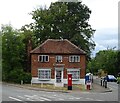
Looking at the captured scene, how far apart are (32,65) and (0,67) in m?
4.84

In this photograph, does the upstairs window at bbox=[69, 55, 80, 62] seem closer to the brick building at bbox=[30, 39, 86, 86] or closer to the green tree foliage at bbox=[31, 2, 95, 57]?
the brick building at bbox=[30, 39, 86, 86]

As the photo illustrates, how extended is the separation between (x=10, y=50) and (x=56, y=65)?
7315mm

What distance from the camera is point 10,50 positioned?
55.8m

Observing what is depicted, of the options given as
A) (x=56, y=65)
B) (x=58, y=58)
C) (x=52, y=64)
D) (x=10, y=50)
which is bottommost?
(x=56, y=65)

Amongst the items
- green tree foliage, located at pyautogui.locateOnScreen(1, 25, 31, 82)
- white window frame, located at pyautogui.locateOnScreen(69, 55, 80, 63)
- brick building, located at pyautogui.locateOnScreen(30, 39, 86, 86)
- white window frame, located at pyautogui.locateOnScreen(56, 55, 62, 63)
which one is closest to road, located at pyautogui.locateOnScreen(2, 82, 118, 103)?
green tree foliage, located at pyautogui.locateOnScreen(1, 25, 31, 82)

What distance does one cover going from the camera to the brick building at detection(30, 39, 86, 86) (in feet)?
185

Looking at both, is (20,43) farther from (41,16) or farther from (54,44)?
(41,16)

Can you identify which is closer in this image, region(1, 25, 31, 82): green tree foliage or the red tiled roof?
region(1, 25, 31, 82): green tree foliage

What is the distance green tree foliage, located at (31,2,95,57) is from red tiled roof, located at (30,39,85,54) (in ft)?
29.7

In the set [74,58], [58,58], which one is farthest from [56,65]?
[74,58]

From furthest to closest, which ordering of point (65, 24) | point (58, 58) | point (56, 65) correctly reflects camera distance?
point (65, 24)
point (58, 58)
point (56, 65)

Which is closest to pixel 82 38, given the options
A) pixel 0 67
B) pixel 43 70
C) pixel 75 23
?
pixel 75 23

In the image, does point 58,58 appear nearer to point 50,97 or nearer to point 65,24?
point 65,24

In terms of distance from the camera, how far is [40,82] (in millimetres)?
55969
